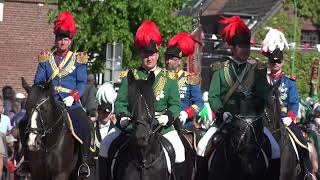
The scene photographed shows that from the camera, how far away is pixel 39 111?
14.2 metres

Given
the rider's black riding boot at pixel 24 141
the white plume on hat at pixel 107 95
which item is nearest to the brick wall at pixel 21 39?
the white plume on hat at pixel 107 95

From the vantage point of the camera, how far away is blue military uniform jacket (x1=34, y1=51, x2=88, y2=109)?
15.5 meters

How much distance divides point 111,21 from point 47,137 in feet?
49.8

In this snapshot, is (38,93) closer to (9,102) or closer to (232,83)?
(232,83)

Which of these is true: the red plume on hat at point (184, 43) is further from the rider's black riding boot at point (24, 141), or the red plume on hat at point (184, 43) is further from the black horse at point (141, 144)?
the black horse at point (141, 144)

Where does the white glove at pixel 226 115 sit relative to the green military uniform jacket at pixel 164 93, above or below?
below

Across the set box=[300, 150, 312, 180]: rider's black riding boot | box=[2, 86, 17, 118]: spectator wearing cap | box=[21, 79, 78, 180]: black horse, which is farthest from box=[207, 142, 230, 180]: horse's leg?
box=[2, 86, 17, 118]: spectator wearing cap

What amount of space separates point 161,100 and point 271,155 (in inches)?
64.3

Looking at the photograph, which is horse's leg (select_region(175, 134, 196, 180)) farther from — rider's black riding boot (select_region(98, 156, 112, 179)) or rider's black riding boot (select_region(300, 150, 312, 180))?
rider's black riding boot (select_region(300, 150, 312, 180))

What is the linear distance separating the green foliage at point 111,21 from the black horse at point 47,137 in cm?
1439

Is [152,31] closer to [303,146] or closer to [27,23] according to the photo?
[303,146]

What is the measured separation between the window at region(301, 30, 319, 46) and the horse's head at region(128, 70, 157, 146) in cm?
3471

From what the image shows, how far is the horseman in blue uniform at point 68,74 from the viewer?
1535 cm

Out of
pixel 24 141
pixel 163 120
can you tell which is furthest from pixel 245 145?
pixel 24 141
